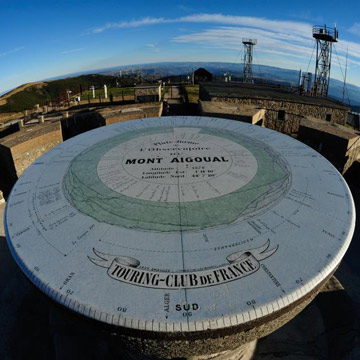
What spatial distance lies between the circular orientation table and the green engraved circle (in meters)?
0.02

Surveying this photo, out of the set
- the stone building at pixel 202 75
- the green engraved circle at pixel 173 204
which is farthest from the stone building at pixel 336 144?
the stone building at pixel 202 75

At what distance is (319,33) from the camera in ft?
104

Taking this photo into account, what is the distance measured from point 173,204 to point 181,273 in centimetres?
161

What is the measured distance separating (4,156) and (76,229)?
29.6 ft

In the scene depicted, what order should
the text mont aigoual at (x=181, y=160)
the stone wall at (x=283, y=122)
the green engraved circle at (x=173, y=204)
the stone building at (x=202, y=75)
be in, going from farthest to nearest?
the stone building at (x=202, y=75) → the stone wall at (x=283, y=122) → the text mont aigoual at (x=181, y=160) → the green engraved circle at (x=173, y=204)

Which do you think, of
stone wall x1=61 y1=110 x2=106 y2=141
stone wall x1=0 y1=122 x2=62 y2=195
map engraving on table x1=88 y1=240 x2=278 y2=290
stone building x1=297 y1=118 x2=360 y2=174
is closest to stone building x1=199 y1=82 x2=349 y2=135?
stone building x1=297 y1=118 x2=360 y2=174

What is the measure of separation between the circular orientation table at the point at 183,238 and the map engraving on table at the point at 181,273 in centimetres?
1

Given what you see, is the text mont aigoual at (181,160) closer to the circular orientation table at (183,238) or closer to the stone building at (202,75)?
the circular orientation table at (183,238)

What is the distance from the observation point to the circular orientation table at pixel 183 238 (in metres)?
3.27

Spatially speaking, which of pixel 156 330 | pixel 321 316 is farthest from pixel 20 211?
pixel 321 316

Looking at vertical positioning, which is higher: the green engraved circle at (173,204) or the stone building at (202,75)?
the stone building at (202,75)

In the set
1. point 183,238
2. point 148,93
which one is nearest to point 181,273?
point 183,238

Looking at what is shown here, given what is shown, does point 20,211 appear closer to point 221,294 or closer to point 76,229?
point 76,229

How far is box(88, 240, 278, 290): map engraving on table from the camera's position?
138 inches
